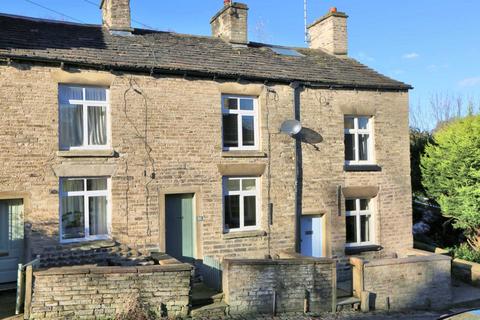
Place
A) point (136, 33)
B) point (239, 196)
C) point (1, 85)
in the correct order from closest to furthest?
1. point (1, 85)
2. point (239, 196)
3. point (136, 33)

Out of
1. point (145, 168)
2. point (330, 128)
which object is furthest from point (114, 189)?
point (330, 128)

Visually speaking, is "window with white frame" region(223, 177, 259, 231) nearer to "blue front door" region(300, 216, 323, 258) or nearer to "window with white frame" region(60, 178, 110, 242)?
"blue front door" region(300, 216, 323, 258)

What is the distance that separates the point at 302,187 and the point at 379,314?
445 cm

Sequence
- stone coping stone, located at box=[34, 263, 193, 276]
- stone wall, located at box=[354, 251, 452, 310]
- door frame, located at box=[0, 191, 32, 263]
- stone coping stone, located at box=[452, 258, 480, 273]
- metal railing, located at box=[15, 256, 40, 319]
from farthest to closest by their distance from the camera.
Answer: stone coping stone, located at box=[452, 258, 480, 273] < stone wall, located at box=[354, 251, 452, 310] < door frame, located at box=[0, 191, 32, 263] < stone coping stone, located at box=[34, 263, 193, 276] < metal railing, located at box=[15, 256, 40, 319]

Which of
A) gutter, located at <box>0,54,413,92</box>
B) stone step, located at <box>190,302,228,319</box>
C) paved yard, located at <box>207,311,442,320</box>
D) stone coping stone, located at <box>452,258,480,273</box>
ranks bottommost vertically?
paved yard, located at <box>207,311,442,320</box>

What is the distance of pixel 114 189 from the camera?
1151cm

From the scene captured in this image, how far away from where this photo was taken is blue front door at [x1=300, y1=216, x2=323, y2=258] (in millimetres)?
14070

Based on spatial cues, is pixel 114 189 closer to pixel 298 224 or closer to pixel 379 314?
pixel 298 224

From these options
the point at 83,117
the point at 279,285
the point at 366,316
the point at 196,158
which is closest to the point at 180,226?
the point at 196,158

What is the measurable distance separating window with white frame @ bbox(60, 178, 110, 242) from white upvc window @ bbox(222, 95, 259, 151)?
381cm

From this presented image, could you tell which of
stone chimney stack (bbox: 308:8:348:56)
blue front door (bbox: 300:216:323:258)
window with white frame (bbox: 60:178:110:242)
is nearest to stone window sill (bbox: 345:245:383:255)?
blue front door (bbox: 300:216:323:258)

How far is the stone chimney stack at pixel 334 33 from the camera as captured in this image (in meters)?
17.1

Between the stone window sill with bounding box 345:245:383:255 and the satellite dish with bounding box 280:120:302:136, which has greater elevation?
the satellite dish with bounding box 280:120:302:136

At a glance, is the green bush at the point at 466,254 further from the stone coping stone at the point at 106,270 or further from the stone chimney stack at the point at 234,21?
the stone coping stone at the point at 106,270
